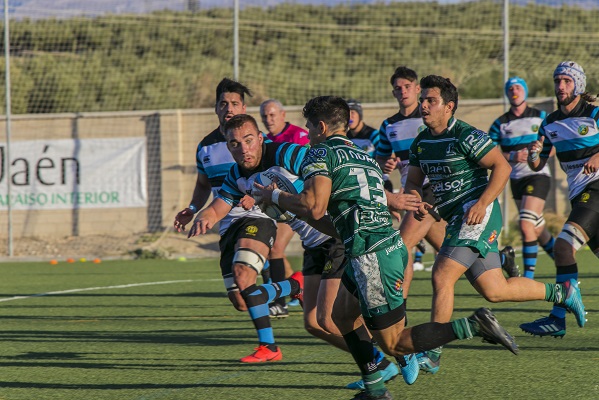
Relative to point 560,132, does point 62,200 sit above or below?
below

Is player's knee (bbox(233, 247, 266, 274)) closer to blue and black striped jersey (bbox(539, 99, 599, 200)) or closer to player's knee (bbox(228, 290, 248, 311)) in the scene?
player's knee (bbox(228, 290, 248, 311))

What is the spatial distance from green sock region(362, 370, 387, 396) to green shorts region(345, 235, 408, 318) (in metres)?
0.36

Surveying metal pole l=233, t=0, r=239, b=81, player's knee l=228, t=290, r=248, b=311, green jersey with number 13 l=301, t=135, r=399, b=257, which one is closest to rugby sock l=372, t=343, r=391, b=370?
green jersey with number 13 l=301, t=135, r=399, b=257

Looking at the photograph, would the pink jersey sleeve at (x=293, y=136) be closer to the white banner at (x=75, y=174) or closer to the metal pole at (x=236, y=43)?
the metal pole at (x=236, y=43)

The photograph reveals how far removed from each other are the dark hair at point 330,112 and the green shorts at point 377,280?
2.55 ft

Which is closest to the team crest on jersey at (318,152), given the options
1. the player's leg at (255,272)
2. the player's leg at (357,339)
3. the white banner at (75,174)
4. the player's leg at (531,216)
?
the player's leg at (357,339)

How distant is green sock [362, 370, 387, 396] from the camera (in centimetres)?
561

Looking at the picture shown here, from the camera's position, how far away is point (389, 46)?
3753cm

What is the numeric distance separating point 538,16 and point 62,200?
14.7 metres

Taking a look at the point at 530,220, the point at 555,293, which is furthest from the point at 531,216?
the point at 555,293

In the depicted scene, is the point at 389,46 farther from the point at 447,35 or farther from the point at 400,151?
the point at 400,151

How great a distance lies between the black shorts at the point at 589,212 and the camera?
807 cm

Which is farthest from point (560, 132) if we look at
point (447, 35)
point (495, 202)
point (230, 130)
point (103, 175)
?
point (447, 35)

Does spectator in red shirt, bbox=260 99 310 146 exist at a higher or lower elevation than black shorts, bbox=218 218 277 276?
higher
